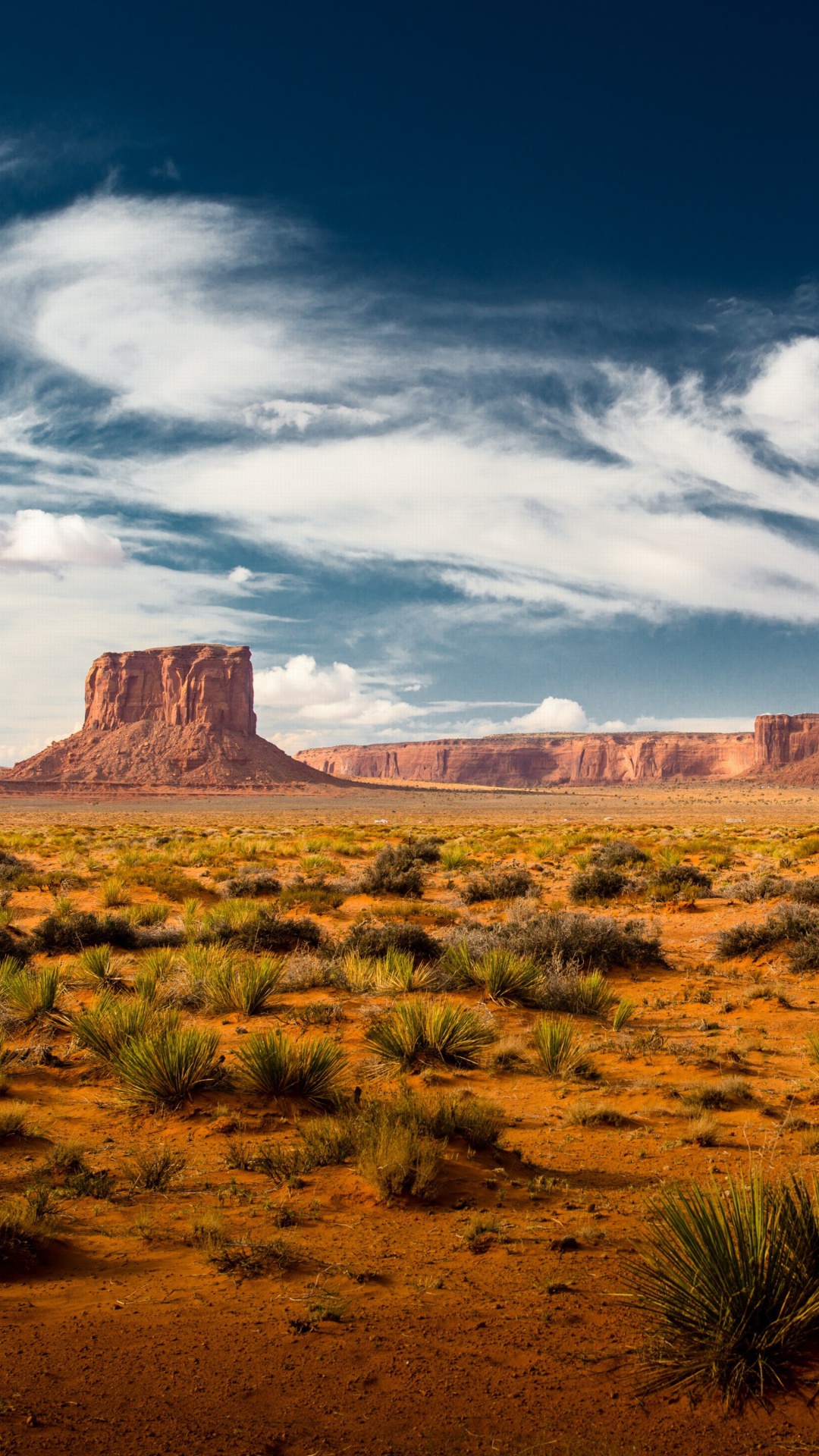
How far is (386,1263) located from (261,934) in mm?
9640

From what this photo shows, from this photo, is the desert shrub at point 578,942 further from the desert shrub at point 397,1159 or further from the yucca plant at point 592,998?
the desert shrub at point 397,1159

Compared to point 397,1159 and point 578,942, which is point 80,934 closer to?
point 578,942

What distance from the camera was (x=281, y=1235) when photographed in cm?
468

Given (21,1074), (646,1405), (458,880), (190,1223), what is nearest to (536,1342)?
(646,1405)

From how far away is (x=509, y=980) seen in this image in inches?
417

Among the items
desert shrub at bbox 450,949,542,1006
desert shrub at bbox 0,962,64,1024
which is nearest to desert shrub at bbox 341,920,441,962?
desert shrub at bbox 450,949,542,1006

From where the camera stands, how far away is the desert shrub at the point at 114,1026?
314 inches

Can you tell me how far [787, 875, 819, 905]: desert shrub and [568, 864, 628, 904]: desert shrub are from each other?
3.66 meters

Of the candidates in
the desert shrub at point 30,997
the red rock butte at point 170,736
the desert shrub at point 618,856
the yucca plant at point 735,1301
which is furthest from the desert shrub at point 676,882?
the red rock butte at point 170,736

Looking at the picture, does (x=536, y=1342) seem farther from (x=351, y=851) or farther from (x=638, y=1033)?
(x=351, y=851)

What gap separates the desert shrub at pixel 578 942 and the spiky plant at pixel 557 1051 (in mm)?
3217

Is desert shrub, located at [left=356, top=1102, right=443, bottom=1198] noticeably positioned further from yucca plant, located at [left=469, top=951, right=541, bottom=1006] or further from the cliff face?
the cliff face

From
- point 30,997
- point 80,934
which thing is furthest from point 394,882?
point 30,997

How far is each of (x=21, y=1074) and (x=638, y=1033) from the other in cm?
654
